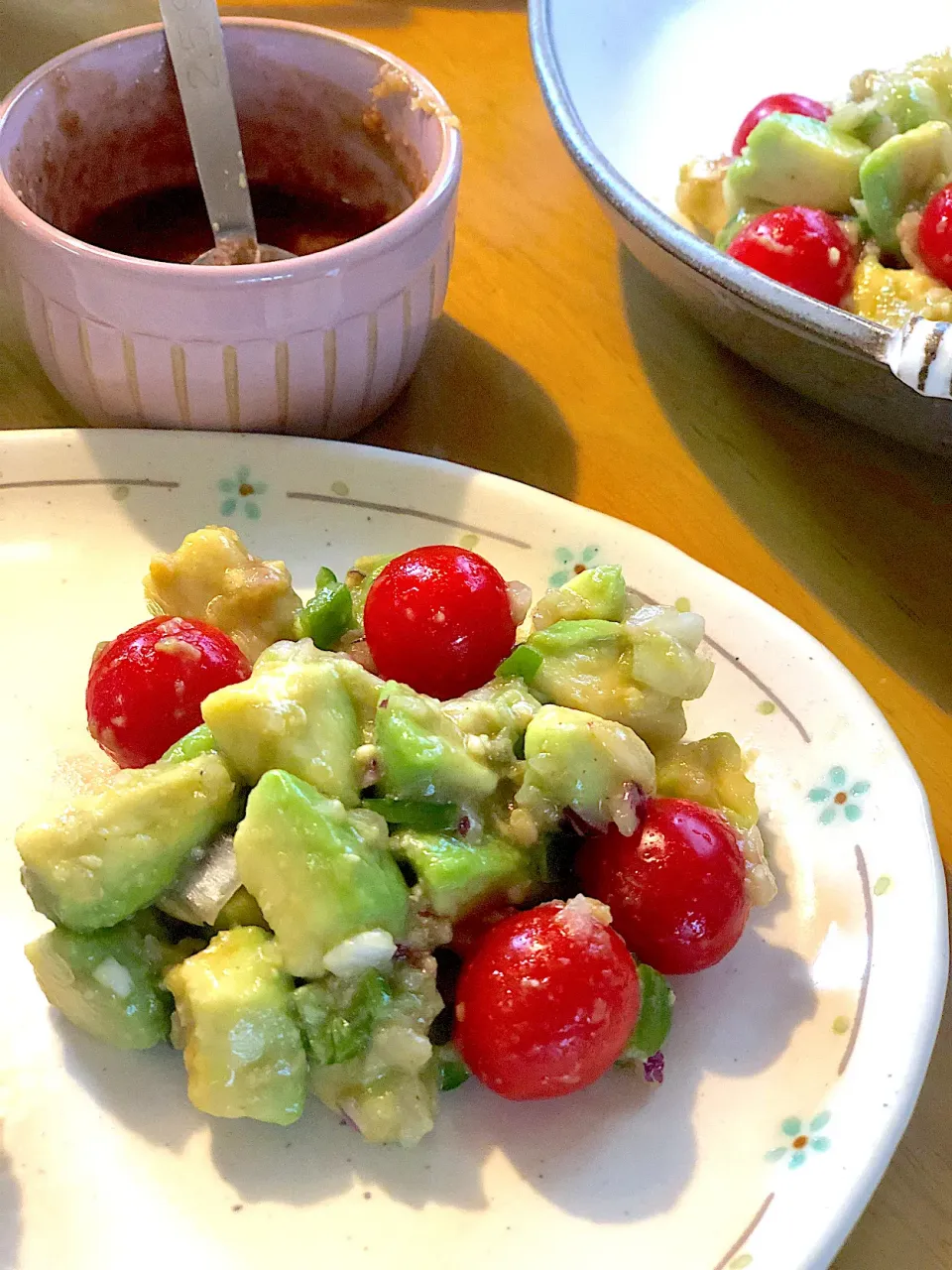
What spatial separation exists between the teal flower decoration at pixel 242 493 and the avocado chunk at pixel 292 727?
296mm

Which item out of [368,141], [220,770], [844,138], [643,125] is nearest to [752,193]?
[844,138]

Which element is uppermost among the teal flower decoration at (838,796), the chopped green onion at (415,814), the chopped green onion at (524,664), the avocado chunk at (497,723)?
the chopped green onion at (524,664)

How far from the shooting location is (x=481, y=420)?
3.90ft

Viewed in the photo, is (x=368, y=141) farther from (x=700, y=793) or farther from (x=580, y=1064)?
(x=580, y=1064)

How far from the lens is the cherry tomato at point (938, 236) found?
1111 millimetres

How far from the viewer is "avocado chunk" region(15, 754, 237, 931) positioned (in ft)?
2.18

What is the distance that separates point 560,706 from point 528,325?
66cm

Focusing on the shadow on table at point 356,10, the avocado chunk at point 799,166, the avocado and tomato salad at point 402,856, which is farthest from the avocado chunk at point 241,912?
the shadow on table at point 356,10

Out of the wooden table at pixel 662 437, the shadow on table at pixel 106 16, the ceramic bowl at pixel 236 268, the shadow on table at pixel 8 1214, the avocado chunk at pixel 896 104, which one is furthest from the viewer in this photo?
the shadow on table at pixel 106 16

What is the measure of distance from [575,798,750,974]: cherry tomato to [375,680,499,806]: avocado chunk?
0.09 metres

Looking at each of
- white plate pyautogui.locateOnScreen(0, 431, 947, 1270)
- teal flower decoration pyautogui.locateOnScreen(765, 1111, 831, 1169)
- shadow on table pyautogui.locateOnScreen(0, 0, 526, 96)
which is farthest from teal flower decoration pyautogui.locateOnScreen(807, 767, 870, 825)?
shadow on table pyautogui.locateOnScreen(0, 0, 526, 96)

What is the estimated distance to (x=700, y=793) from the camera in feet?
2.55

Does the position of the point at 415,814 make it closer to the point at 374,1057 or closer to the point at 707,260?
the point at 374,1057

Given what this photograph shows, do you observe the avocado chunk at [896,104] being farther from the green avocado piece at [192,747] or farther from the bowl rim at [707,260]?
the green avocado piece at [192,747]
